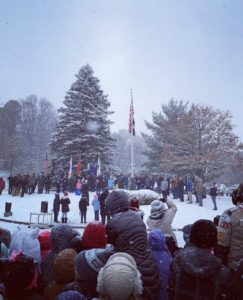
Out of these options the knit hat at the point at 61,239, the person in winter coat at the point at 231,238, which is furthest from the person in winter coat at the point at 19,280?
the person in winter coat at the point at 231,238

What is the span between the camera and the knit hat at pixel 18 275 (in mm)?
3119

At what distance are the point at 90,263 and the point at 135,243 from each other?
20.7 inches

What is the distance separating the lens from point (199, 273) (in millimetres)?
2963

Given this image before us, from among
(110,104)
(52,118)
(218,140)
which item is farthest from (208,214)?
(52,118)

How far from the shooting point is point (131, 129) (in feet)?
93.2

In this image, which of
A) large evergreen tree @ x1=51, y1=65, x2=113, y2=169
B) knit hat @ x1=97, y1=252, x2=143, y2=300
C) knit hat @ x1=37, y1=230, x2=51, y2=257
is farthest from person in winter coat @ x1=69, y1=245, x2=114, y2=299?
large evergreen tree @ x1=51, y1=65, x2=113, y2=169

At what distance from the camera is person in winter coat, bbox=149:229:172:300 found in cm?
393

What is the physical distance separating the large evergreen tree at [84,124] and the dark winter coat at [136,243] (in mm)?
36997

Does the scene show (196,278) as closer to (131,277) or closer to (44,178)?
(131,277)

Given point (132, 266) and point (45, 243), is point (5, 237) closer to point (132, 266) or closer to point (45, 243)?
point (45, 243)

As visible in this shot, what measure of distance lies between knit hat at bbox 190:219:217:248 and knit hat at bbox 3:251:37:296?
155 centimetres

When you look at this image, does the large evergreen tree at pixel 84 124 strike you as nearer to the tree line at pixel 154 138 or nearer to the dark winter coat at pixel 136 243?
the tree line at pixel 154 138

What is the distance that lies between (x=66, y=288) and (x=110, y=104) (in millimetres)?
43558

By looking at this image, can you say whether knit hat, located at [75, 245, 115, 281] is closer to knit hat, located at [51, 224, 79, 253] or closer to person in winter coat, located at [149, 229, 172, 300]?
person in winter coat, located at [149, 229, 172, 300]
